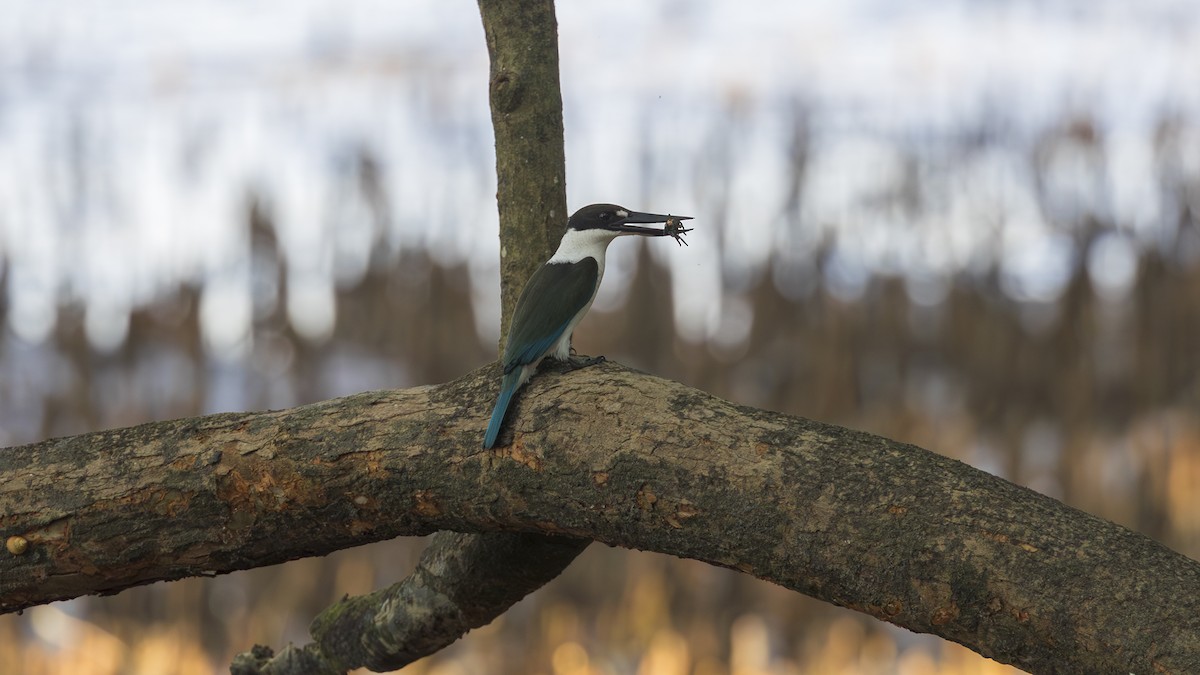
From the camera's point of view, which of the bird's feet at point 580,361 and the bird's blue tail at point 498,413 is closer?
the bird's blue tail at point 498,413

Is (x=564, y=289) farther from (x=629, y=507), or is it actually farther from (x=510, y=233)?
(x=629, y=507)

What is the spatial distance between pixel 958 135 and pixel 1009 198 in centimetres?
32

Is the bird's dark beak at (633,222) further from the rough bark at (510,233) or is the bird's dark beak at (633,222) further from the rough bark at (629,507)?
the rough bark at (629,507)

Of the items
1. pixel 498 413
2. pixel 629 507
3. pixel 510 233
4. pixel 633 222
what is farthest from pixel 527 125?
pixel 629 507

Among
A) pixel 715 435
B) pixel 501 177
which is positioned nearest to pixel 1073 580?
pixel 715 435

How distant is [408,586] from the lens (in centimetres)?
Result: 216

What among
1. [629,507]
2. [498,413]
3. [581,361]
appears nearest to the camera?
[629,507]

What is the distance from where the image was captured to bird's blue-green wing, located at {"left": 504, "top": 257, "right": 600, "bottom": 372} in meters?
1.94

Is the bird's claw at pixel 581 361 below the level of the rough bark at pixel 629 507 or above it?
above

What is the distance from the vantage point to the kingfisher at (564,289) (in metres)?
1.88

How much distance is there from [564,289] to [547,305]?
0.21 feet

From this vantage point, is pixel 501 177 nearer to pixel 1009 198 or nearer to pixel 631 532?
pixel 631 532

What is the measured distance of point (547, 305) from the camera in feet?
6.70

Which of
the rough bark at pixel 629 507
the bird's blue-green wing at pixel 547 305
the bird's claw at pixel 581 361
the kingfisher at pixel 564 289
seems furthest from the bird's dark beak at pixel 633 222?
the rough bark at pixel 629 507
